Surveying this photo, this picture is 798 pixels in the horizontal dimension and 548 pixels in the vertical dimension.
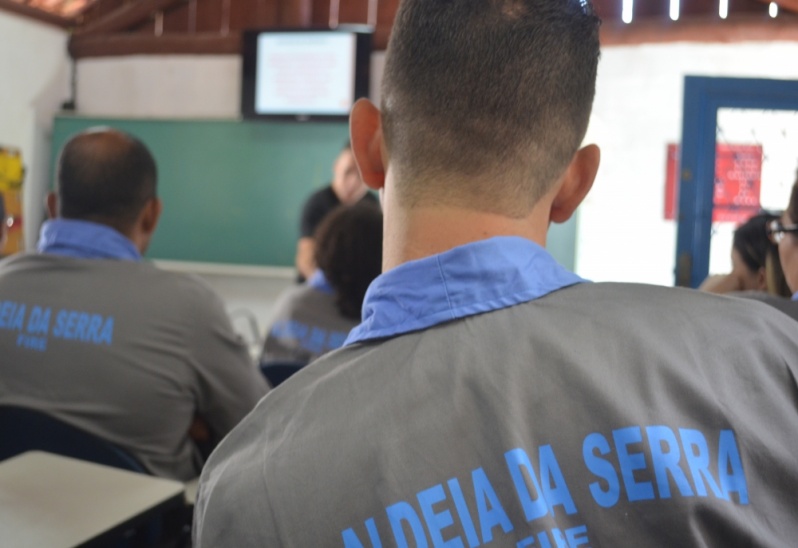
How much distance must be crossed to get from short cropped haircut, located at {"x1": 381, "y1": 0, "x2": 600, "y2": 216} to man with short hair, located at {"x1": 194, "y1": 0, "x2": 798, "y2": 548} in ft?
0.07

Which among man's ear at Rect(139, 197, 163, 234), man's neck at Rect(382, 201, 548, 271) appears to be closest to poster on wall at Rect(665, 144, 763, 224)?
man's ear at Rect(139, 197, 163, 234)

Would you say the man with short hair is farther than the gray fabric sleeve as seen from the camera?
No

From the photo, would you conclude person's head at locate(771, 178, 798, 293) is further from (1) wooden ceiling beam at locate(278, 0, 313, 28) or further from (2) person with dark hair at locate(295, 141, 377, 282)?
(1) wooden ceiling beam at locate(278, 0, 313, 28)

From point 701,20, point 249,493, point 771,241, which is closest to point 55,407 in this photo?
point 249,493

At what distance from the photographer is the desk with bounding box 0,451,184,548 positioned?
A: 0.97 metres

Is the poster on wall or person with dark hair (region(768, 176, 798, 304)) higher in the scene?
the poster on wall

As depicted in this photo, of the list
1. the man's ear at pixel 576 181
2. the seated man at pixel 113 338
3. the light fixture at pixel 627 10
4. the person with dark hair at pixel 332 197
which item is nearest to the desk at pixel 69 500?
the seated man at pixel 113 338

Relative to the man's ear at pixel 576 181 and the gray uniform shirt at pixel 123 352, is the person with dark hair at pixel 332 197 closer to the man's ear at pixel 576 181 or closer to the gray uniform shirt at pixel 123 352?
the gray uniform shirt at pixel 123 352

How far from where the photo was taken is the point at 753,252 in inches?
83.9

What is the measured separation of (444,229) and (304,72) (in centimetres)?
426

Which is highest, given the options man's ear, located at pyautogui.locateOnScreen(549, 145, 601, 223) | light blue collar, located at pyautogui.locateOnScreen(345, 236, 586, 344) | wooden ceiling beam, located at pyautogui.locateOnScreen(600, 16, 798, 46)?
wooden ceiling beam, located at pyautogui.locateOnScreen(600, 16, 798, 46)

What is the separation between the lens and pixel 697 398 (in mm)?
572

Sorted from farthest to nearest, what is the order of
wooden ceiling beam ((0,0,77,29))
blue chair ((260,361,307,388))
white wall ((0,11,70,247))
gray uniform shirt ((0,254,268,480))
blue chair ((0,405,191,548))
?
white wall ((0,11,70,247)) → wooden ceiling beam ((0,0,77,29)) → blue chair ((260,361,307,388)) → gray uniform shirt ((0,254,268,480)) → blue chair ((0,405,191,548))

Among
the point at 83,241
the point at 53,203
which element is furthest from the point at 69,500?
the point at 53,203
